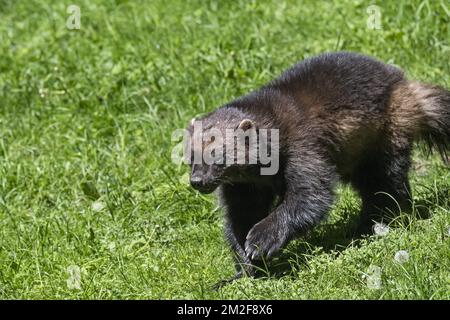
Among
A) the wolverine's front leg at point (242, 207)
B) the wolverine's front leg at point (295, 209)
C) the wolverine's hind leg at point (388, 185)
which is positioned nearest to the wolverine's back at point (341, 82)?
the wolverine's hind leg at point (388, 185)

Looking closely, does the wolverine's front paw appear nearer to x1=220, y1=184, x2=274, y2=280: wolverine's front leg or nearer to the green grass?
the green grass

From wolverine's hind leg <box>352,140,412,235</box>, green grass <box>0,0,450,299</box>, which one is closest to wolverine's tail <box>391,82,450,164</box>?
wolverine's hind leg <box>352,140,412,235</box>

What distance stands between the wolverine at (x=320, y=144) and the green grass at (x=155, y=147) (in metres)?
0.22

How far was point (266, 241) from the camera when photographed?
19.7 ft

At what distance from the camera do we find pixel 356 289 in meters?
5.37

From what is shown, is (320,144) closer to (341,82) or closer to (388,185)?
(341,82)

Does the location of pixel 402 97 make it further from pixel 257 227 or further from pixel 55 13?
pixel 55 13

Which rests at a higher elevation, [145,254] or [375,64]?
[375,64]

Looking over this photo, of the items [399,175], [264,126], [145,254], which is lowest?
[145,254]

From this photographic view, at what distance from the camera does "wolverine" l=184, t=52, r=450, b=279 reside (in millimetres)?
6094

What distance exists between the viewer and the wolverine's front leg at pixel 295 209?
6012mm

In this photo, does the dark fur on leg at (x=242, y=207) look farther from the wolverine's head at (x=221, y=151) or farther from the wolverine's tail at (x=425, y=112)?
the wolverine's tail at (x=425, y=112)

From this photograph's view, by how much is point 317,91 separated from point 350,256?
1222 mm
